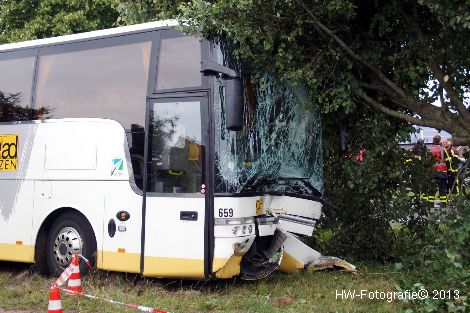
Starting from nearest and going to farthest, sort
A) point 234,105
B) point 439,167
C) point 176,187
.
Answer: point 234,105, point 176,187, point 439,167

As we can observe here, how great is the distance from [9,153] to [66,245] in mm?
1804

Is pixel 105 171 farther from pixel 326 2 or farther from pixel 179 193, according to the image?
pixel 326 2

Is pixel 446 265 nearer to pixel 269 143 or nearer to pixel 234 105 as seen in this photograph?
pixel 269 143

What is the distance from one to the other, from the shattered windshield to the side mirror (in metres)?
0.22

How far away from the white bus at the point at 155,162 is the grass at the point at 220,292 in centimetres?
27

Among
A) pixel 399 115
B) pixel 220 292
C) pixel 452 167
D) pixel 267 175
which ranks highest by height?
pixel 399 115

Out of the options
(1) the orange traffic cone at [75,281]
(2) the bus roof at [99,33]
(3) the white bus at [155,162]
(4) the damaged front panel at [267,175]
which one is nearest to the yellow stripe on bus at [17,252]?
(3) the white bus at [155,162]

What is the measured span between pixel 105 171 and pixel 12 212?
6.30 feet

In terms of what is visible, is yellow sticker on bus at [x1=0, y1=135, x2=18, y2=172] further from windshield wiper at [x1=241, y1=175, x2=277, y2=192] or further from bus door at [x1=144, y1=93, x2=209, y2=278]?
windshield wiper at [x1=241, y1=175, x2=277, y2=192]

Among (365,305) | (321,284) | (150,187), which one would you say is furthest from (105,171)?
(365,305)

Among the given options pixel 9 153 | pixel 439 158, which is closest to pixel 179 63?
pixel 9 153

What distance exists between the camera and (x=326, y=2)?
702 centimetres

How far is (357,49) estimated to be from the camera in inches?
312

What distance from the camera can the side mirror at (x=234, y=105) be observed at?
699 centimetres
